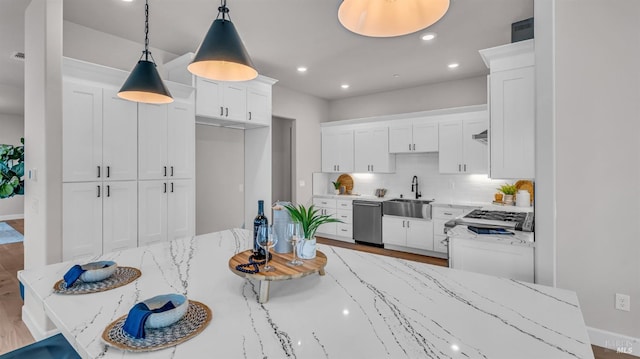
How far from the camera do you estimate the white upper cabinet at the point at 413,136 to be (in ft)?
16.8

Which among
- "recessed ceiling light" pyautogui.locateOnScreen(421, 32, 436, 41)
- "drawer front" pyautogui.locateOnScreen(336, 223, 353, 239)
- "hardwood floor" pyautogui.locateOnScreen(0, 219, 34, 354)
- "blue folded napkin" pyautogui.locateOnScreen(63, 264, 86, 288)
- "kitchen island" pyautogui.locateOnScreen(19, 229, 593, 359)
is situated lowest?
"hardwood floor" pyautogui.locateOnScreen(0, 219, 34, 354)

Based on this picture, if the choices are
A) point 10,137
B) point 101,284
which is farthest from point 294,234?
point 10,137

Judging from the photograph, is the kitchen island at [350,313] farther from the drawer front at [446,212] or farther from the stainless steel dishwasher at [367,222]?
the stainless steel dishwasher at [367,222]

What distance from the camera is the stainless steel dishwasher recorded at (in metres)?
5.42

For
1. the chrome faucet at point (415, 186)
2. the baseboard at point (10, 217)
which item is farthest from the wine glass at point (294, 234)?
the baseboard at point (10, 217)

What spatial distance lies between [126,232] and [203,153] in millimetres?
1636

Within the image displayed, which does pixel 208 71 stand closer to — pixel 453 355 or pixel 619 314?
pixel 453 355

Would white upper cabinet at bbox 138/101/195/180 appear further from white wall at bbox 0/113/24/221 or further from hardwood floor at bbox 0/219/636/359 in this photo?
white wall at bbox 0/113/24/221

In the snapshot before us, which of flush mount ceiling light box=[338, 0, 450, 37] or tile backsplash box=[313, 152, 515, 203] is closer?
flush mount ceiling light box=[338, 0, 450, 37]

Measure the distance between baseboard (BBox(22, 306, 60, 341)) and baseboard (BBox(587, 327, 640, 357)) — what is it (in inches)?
163

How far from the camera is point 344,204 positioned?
584cm

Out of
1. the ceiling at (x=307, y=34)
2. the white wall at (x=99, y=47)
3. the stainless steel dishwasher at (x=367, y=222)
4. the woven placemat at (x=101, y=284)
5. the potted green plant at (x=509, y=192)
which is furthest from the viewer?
the stainless steel dishwasher at (x=367, y=222)

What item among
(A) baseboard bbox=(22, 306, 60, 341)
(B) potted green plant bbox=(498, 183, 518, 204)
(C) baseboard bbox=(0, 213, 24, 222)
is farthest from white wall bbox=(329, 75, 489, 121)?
(C) baseboard bbox=(0, 213, 24, 222)

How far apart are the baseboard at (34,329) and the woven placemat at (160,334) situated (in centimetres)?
206
